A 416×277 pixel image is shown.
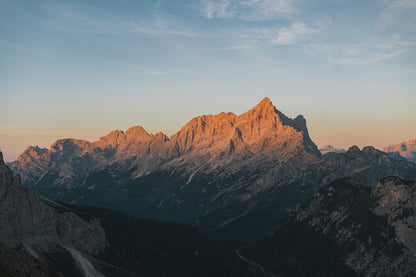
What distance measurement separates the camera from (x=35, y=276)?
383ft

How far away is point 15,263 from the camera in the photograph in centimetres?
11862

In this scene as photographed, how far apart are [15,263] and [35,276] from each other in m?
6.62
